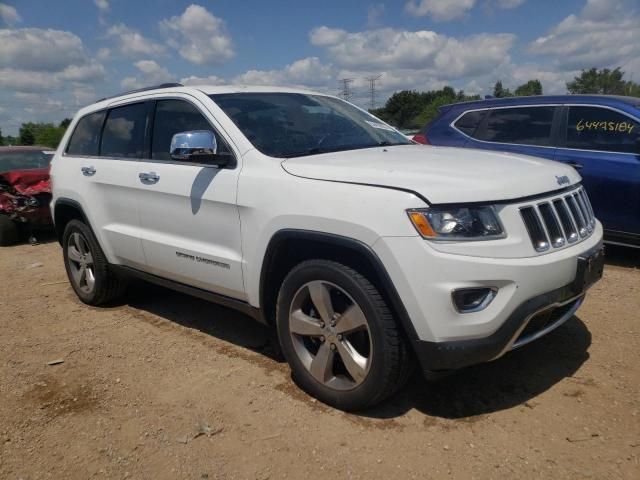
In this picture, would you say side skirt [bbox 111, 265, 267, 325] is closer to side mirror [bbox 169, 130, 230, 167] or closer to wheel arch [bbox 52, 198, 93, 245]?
wheel arch [bbox 52, 198, 93, 245]

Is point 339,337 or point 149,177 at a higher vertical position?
point 149,177

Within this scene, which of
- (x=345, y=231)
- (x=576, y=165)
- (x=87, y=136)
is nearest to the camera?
(x=345, y=231)

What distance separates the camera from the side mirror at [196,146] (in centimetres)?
319

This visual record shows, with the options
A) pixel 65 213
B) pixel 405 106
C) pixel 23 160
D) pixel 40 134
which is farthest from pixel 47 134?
pixel 65 213

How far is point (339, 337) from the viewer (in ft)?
9.39

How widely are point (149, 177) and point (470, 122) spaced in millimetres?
4161

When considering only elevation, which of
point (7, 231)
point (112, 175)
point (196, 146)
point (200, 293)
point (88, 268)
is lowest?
point (7, 231)

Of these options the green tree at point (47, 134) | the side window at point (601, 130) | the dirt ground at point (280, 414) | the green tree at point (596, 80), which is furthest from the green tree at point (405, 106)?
the dirt ground at point (280, 414)

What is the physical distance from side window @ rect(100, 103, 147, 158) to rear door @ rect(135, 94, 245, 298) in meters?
0.18

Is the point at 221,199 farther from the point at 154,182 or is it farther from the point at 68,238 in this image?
the point at 68,238

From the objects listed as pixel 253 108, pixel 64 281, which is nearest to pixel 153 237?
pixel 253 108

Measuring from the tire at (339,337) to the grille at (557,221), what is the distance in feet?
2.60

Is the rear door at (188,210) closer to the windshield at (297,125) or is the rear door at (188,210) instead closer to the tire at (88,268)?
the windshield at (297,125)

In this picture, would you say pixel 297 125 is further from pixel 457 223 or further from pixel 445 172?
pixel 457 223
